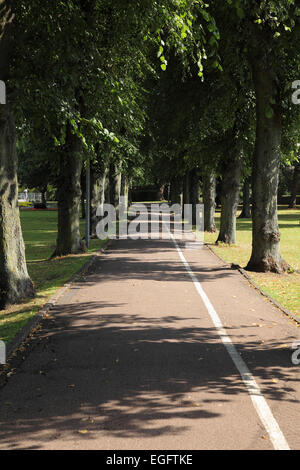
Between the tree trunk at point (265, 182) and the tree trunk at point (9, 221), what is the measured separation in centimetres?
709

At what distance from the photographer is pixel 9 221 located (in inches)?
399

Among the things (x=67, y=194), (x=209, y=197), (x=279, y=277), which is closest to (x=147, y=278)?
(x=279, y=277)

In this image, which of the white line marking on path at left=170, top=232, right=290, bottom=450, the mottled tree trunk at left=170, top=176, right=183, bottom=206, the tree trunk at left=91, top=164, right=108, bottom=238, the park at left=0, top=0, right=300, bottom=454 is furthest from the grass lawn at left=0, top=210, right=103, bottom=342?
the mottled tree trunk at left=170, top=176, right=183, bottom=206

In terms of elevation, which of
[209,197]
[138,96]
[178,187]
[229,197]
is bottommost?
[229,197]

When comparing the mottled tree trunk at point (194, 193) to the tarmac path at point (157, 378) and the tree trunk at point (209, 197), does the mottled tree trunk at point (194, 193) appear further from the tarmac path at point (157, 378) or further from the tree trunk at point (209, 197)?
the tarmac path at point (157, 378)

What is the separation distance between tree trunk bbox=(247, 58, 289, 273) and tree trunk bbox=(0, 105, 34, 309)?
7091 mm

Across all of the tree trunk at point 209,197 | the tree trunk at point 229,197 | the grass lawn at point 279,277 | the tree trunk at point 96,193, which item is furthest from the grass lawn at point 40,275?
the tree trunk at point 209,197

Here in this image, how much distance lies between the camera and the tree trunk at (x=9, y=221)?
32.7ft

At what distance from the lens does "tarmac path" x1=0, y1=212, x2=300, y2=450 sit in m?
4.46

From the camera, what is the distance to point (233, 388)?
5.57m

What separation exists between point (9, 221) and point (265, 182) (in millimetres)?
7542

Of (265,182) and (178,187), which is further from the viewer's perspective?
(178,187)

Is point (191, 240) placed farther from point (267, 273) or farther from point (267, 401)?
point (267, 401)

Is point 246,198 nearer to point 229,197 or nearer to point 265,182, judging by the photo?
point 229,197
